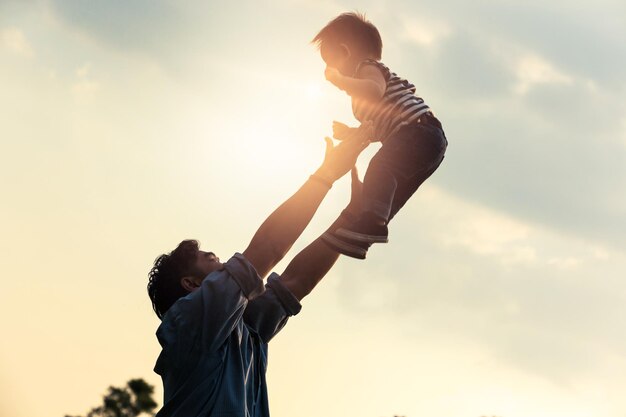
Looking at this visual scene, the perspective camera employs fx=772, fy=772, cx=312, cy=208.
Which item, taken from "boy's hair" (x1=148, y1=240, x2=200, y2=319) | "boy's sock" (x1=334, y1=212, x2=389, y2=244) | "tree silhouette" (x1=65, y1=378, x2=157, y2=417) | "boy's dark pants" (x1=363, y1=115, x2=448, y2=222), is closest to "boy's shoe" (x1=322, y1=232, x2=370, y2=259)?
"boy's sock" (x1=334, y1=212, x2=389, y2=244)

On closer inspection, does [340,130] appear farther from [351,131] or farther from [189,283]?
[189,283]

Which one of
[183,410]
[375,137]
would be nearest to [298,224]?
[183,410]

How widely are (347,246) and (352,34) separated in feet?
4.74

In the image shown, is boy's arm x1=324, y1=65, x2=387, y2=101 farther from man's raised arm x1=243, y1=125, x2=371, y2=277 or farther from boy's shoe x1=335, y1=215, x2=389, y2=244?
man's raised arm x1=243, y1=125, x2=371, y2=277

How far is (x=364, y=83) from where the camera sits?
476cm

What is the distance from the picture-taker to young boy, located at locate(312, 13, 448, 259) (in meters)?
4.75

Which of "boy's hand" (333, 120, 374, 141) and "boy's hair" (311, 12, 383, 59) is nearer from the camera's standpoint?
"boy's hand" (333, 120, 374, 141)

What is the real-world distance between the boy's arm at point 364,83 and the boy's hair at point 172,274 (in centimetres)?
138

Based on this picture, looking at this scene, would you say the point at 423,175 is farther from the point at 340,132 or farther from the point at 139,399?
the point at 139,399

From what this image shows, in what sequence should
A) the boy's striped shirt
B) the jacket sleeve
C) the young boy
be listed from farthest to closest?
the boy's striped shirt
the young boy
the jacket sleeve

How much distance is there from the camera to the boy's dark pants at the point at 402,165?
4.77m

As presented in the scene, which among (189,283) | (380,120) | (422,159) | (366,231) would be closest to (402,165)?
(422,159)

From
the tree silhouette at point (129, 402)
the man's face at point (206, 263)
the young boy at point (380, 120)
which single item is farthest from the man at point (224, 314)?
the tree silhouette at point (129, 402)

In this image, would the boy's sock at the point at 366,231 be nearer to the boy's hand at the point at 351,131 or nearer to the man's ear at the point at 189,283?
the boy's hand at the point at 351,131
